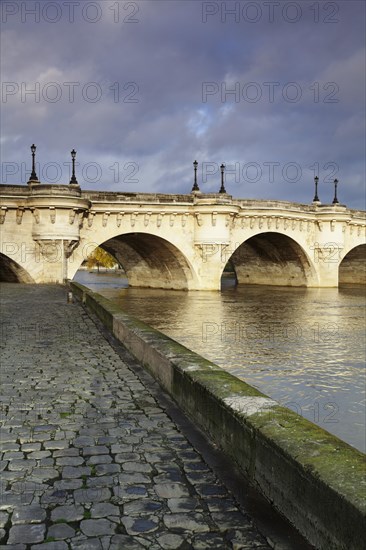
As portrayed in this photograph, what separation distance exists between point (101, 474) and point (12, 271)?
28289 mm

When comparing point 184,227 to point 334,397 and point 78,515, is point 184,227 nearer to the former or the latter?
point 334,397

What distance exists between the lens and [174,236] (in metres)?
33.9

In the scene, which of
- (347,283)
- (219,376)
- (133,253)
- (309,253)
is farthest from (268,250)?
(219,376)

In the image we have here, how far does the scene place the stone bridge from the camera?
93.0 feet

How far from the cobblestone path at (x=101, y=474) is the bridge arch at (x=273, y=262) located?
33.2 m

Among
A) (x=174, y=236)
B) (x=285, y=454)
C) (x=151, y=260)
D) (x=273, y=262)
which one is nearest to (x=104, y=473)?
(x=285, y=454)

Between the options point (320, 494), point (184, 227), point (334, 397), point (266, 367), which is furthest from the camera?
point (184, 227)

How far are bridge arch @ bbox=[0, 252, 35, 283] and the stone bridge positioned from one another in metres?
0.08

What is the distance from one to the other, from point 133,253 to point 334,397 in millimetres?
31083

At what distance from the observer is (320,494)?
276cm

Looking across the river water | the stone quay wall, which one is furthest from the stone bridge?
the stone quay wall

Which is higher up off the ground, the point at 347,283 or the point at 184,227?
the point at 184,227

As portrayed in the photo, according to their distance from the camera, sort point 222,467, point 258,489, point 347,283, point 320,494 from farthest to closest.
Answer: point 347,283
point 222,467
point 258,489
point 320,494

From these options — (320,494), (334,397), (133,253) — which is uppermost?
(133,253)
